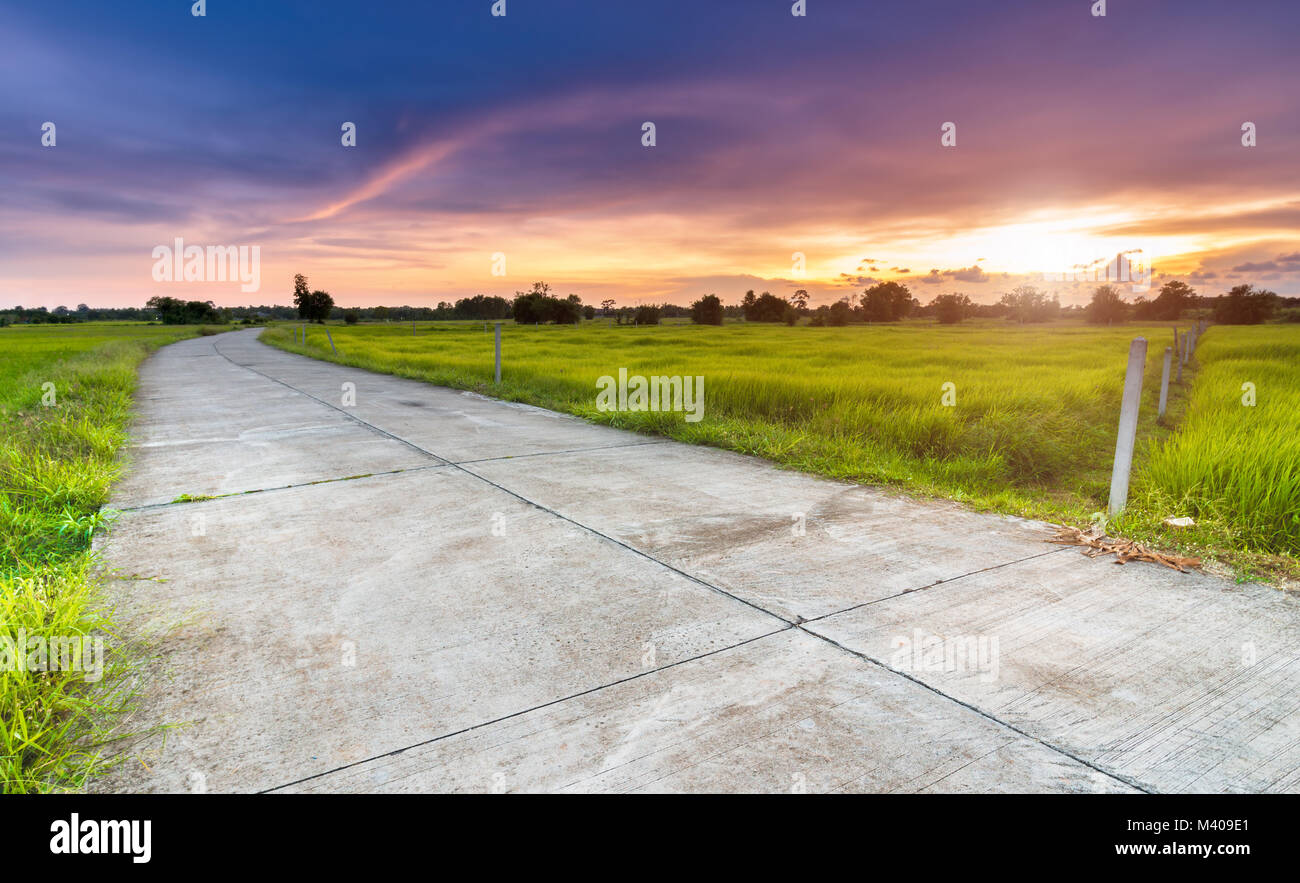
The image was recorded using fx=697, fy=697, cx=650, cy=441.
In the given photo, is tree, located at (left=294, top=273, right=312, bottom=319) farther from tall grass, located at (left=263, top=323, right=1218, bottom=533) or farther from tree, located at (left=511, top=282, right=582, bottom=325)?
tall grass, located at (left=263, top=323, right=1218, bottom=533)

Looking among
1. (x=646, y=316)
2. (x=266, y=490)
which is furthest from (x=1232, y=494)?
(x=646, y=316)

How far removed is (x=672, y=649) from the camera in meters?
2.64

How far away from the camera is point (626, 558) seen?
3.62m

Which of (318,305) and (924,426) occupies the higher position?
(318,305)

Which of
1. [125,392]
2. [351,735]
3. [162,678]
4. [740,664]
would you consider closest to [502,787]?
[351,735]

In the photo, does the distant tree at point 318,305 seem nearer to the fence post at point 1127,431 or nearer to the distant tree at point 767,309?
the distant tree at point 767,309

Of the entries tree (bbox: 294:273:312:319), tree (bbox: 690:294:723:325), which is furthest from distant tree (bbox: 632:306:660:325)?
tree (bbox: 294:273:312:319)

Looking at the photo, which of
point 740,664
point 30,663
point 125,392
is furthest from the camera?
point 125,392

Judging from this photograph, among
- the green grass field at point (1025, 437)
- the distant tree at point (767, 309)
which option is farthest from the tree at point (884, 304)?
the green grass field at point (1025, 437)

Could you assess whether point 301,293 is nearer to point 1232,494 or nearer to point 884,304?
point 884,304

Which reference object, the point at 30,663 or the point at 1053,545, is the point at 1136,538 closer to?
the point at 1053,545

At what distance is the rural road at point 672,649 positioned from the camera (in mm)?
1956
